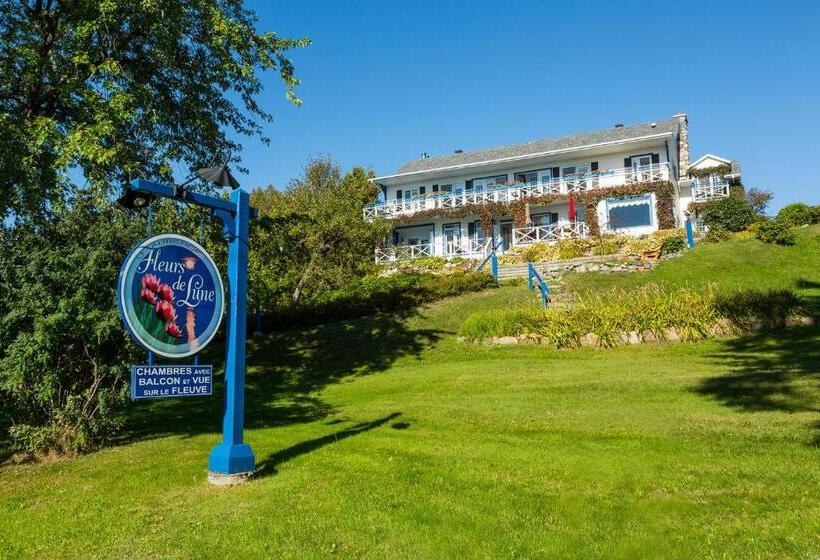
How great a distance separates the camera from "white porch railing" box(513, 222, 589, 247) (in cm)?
3247

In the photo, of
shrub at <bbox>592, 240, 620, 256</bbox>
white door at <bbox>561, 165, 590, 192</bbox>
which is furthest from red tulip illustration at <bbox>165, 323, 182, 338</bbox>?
white door at <bbox>561, 165, 590, 192</bbox>

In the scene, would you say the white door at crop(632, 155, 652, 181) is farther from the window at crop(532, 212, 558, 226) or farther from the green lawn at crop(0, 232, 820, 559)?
the green lawn at crop(0, 232, 820, 559)

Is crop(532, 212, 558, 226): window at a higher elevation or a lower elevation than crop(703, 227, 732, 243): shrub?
higher

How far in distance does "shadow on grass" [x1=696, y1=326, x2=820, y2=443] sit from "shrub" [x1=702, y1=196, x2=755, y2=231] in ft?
50.9

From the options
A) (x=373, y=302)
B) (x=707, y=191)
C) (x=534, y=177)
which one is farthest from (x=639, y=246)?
(x=707, y=191)

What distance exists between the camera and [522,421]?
873cm

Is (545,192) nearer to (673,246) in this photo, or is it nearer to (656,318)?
(673,246)

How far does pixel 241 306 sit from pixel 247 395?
7.02m

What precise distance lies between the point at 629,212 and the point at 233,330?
32.6m

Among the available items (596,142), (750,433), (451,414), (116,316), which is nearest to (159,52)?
(116,316)

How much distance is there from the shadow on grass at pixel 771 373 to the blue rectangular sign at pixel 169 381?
22.1 ft

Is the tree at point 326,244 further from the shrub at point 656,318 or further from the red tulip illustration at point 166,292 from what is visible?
the red tulip illustration at point 166,292

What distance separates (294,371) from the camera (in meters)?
15.6

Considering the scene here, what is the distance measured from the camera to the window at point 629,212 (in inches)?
1319
